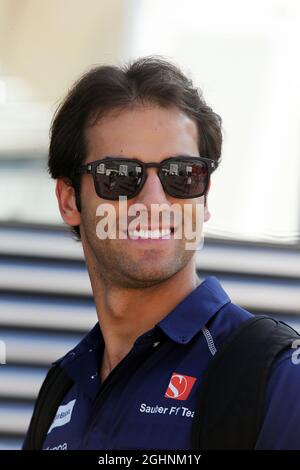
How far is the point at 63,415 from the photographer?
2.33m

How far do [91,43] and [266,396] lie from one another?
5.85 ft

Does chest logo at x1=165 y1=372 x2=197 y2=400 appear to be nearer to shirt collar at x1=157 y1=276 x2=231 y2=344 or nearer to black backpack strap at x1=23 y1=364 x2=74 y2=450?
shirt collar at x1=157 y1=276 x2=231 y2=344

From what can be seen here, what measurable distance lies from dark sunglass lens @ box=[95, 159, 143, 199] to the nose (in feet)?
0.06

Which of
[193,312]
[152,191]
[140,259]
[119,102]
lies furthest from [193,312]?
[119,102]

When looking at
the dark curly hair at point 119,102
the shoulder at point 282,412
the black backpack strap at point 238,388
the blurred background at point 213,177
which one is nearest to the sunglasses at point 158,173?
the dark curly hair at point 119,102

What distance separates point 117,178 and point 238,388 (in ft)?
2.04

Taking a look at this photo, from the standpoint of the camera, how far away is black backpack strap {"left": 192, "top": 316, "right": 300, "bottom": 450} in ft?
5.95

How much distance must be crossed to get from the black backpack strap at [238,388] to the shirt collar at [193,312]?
154 mm

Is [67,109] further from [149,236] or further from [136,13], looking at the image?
[136,13]

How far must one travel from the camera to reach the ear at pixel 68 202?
8.34 ft
